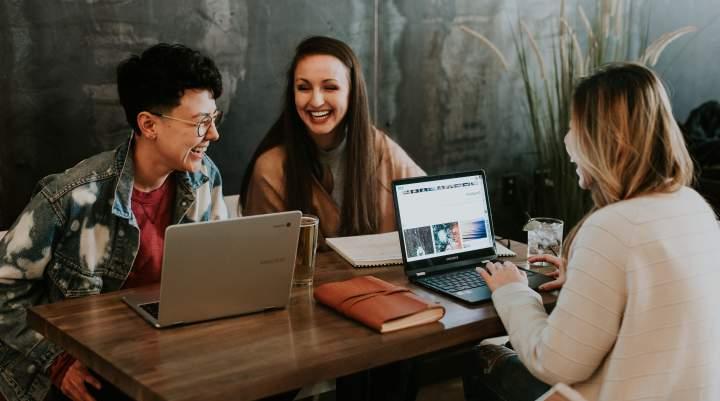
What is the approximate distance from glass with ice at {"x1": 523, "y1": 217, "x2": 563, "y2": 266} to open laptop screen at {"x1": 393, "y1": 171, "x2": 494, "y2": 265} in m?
0.11

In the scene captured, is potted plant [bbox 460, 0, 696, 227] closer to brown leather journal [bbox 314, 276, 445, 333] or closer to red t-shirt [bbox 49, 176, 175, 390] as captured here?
red t-shirt [bbox 49, 176, 175, 390]

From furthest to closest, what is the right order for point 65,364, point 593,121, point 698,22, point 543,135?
point 698,22
point 543,135
point 65,364
point 593,121

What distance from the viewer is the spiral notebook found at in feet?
6.99

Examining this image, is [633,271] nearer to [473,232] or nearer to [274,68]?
[473,232]

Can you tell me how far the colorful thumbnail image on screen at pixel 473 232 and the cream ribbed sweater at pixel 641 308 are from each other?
0.58 metres

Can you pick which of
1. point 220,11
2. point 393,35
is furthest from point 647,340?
point 393,35

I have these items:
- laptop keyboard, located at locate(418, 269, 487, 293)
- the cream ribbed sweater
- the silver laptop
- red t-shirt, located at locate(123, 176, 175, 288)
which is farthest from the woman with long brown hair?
the cream ribbed sweater

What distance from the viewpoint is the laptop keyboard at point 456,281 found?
1.94 m

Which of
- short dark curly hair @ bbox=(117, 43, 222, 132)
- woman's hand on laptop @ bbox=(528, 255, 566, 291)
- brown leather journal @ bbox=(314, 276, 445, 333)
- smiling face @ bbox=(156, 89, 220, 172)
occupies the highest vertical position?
short dark curly hair @ bbox=(117, 43, 222, 132)

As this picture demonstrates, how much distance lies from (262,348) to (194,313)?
201 millimetres

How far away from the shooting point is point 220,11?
9.25 feet

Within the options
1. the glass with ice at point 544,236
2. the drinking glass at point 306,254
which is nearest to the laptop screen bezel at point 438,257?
the glass with ice at point 544,236

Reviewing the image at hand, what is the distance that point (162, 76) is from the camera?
83.4 inches

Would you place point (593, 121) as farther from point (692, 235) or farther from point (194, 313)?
point (194, 313)
